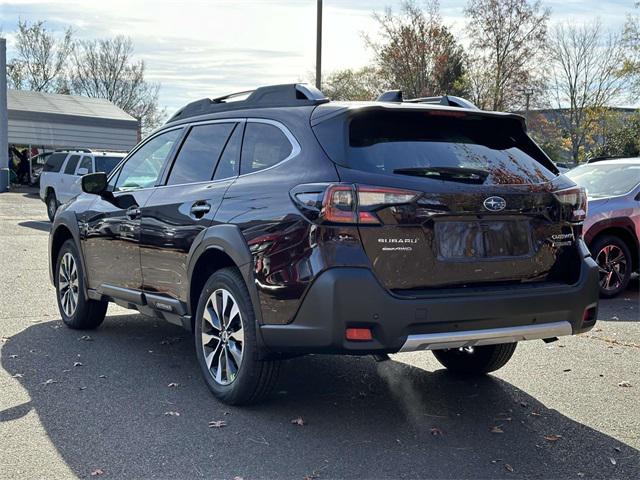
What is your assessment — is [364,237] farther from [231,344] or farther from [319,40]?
[319,40]

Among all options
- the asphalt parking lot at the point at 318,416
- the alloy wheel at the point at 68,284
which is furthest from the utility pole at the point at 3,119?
the asphalt parking lot at the point at 318,416

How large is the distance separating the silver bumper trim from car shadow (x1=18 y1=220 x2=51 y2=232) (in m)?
15.4

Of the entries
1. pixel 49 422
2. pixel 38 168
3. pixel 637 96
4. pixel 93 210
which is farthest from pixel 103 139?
pixel 49 422

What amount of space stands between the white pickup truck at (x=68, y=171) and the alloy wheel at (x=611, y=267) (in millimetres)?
14034

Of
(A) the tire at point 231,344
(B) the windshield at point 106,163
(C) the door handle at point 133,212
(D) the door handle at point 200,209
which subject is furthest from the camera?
(B) the windshield at point 106,163

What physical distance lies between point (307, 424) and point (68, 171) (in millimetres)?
18076

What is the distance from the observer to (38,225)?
19297 millimetres

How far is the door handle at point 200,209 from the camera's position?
5125 mm

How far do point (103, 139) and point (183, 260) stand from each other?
1391 inches

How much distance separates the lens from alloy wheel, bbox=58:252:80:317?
716cm

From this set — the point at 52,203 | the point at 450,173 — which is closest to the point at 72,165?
the point at 52,203

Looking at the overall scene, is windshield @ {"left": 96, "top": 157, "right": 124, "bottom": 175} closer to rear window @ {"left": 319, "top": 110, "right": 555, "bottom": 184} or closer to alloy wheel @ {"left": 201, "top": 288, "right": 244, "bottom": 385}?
alloy wheel @ {"left": 201, "top": 288, "right": 244, "bottom": 385}

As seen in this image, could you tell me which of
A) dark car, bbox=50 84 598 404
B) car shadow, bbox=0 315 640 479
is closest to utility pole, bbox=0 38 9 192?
car shadow, bbox=0 315 640 479

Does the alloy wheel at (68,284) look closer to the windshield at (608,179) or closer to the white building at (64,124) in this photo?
the windshield at (608,179)
